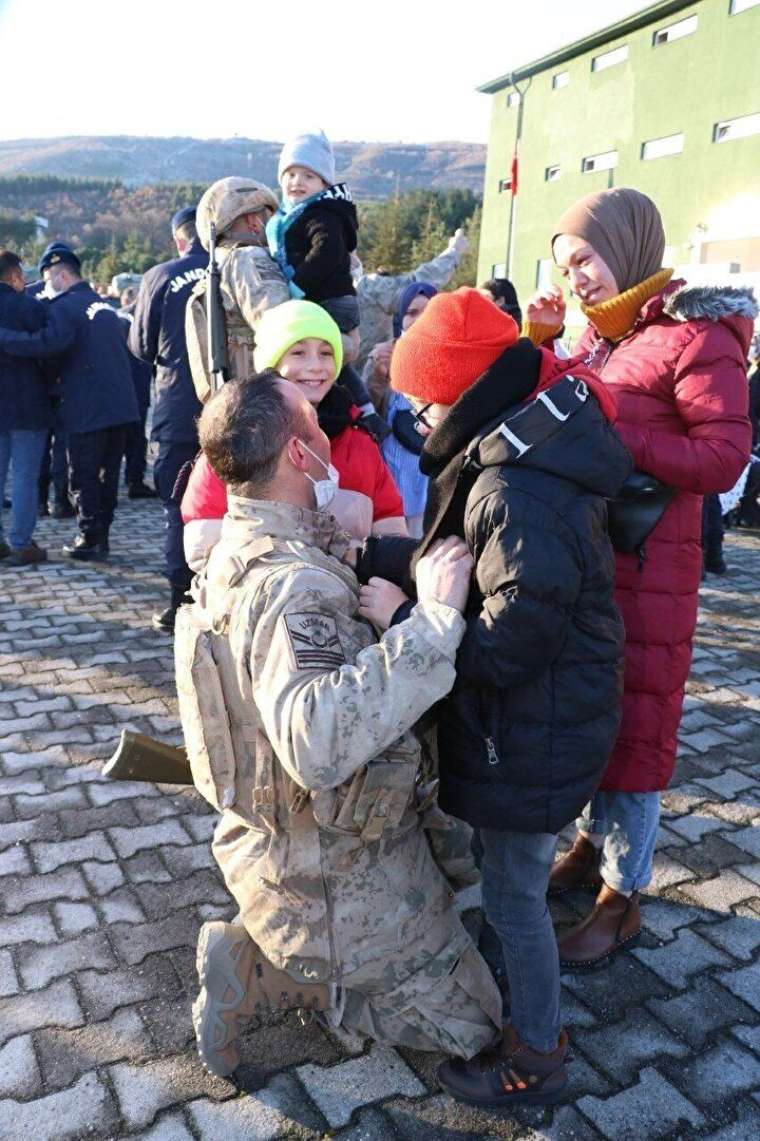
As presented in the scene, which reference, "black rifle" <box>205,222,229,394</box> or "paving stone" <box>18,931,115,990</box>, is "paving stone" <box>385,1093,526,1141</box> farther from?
"black rifle" <box>205,222,229,394</box>

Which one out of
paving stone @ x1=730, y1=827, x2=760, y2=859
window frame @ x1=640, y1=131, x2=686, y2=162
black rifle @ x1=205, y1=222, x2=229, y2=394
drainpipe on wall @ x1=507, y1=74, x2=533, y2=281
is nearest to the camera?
paving stone @ x1=730, y1=827, x2=760, y2=859

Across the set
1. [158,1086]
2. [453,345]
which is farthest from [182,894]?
[453,345]

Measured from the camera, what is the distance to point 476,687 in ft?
6.27

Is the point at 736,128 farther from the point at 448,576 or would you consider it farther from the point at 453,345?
the point at 448,576

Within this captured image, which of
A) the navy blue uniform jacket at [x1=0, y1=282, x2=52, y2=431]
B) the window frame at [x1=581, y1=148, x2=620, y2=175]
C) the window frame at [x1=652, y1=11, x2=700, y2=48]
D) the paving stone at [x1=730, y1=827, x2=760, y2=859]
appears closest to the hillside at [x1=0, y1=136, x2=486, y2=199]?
the window frame at [x1=581, y1=148, x2=620, y2=175]

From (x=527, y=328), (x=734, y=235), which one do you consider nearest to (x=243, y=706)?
(x=527, y=328)

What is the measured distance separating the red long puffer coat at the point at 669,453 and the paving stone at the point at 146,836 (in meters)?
1.52

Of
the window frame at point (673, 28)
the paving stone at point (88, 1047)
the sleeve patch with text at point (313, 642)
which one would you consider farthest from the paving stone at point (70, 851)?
the window frame at point (673, 28)

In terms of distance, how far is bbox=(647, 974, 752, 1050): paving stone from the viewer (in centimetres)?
232

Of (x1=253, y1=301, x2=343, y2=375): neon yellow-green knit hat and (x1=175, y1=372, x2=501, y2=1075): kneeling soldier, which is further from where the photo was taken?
(x1=253, y1=301, x2=343, y2=375): neon yellow-green knit hat

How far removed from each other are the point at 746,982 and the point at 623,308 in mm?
1911

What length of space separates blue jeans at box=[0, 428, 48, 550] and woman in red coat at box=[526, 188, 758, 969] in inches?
197

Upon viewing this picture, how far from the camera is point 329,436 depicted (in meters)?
2.95

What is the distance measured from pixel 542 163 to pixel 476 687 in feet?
111
